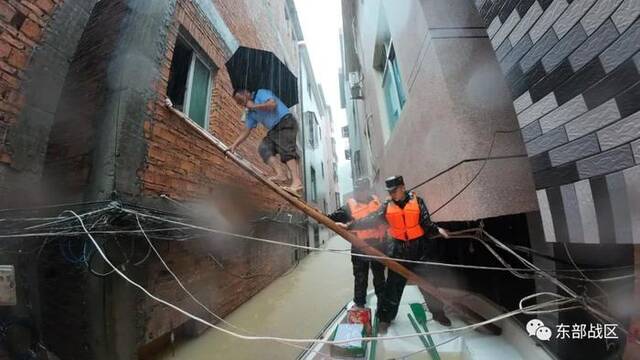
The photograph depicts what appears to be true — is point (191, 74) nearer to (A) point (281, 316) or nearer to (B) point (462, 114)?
(B) point (462, 114)

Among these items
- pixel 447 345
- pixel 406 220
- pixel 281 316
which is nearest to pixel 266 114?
pixel 406 220

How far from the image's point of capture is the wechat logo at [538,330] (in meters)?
2.28

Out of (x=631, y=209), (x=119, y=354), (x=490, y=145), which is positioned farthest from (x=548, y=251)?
(x=119, y=354)

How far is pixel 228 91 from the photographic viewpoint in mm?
5254

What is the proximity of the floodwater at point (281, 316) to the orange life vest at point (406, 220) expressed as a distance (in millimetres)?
1914

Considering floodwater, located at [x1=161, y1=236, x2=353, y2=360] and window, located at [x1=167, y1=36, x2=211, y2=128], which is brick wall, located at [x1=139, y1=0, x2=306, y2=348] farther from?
floodwater, located at [x1=161, y1=236, x2=353, y2=360]

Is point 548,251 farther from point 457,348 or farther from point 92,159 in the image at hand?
point 92,159

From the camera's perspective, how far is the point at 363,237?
4156mm

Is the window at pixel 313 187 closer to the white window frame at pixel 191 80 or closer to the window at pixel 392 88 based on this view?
the window at pixel 392 88

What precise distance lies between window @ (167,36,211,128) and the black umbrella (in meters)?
0.73

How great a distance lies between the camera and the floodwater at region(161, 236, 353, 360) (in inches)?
143

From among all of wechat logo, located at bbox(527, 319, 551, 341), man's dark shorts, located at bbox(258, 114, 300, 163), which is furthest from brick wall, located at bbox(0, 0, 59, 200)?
wechat logo, located at bbox(527, 319, 551, 341)

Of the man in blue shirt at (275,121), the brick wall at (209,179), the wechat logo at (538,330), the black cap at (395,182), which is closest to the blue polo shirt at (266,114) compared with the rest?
the man in blue shirt at (275,121)

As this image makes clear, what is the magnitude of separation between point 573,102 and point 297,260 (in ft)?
29.0
